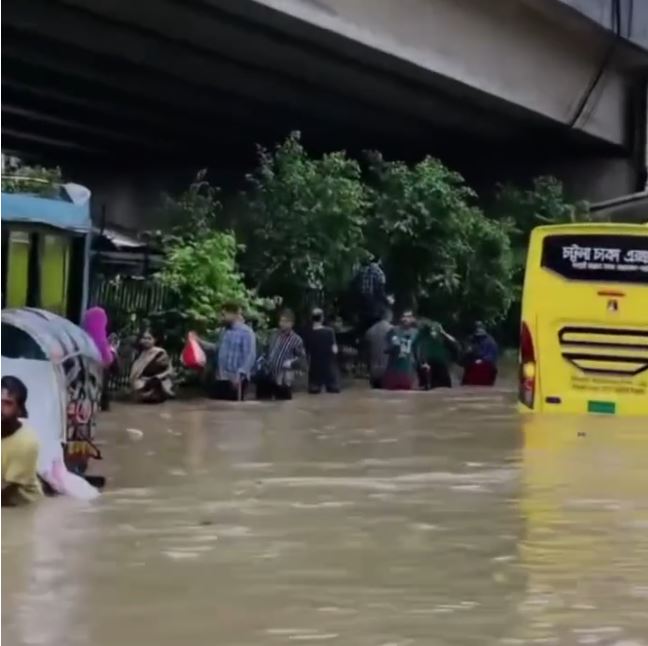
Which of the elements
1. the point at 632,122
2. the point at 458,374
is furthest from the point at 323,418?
the point at 632,122

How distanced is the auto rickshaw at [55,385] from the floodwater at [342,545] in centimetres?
34

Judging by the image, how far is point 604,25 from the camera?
36.2 metres

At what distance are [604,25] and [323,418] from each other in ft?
50.2

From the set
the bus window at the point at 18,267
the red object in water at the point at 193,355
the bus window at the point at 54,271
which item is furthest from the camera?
the red object in water at the point at 193,355

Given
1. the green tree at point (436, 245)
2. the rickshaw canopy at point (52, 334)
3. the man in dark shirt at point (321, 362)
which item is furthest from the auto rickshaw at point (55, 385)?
the green tree at point (436, 245)

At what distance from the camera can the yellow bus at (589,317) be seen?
20703 millimetres

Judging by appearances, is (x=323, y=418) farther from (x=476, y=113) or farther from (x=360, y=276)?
(x=476, y=113)

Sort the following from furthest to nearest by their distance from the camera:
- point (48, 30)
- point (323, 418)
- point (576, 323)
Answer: point (48, 30) < point (323, 418) < point (576, 323)

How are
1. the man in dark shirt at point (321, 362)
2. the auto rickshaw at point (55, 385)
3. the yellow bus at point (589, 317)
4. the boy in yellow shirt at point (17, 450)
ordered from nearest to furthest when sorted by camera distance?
1. the boy in yellow shirt at point (17, 450)
2. the auto rickshaw at point (55, 385)
3. the yellow bus at point (589, 317)
4. the man in dark shirt at point (321, 362)

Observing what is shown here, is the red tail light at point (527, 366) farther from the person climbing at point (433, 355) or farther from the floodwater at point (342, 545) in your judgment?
the person climbing at point (433, 355)

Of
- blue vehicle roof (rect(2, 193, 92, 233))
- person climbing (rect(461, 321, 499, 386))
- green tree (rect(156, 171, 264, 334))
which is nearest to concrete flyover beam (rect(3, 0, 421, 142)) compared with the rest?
green tree (rect(156, 171, 264, 334))

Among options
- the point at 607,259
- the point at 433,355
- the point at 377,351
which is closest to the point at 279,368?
the point at 377,351

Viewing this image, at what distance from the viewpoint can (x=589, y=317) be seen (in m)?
20.8

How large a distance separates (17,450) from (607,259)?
9.74 m
